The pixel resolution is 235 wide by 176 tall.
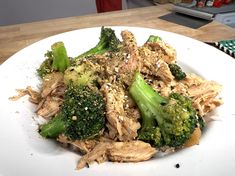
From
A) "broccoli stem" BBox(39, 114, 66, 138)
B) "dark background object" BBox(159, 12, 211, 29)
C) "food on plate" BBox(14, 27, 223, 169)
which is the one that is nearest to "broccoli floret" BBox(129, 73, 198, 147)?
"food on plate" BBox(14, 27, 223, 169)

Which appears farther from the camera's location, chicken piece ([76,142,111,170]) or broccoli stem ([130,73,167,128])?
broccoli stem ([130,73,167,128])

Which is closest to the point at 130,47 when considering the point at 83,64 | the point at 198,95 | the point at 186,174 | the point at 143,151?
the point at 83,64

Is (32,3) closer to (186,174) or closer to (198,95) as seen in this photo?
(198,95)

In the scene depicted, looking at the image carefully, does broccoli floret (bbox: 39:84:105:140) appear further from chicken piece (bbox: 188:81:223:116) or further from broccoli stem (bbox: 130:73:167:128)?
chicken piece (bbox: 188:81:223:116)

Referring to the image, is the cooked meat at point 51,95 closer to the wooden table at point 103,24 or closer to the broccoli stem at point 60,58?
the broccoli stem at point 60,58

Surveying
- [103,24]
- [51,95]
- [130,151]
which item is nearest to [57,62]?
[51,95]

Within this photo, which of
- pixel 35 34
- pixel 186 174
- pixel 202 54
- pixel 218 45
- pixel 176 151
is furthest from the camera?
pixel 35 34

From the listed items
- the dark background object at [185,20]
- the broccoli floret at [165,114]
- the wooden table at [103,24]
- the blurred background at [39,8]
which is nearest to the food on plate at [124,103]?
the broccoli floret at [165,114]
